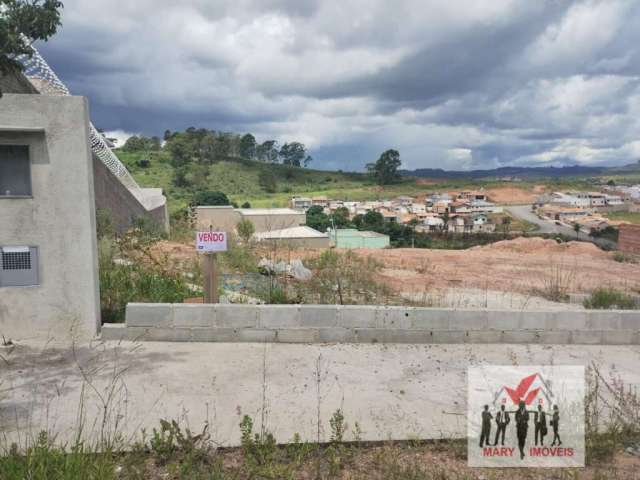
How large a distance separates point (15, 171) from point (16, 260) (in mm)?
1084

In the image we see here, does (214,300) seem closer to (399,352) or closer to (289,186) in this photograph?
(399,352)

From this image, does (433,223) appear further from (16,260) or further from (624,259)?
(16,260)

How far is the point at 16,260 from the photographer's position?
5.90 metres

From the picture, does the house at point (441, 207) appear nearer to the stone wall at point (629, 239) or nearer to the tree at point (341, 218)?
the tree at point (341, 218)

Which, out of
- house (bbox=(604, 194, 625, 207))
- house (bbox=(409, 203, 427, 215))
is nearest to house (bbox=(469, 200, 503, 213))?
house (bbox=(409, 203, 427, 215))

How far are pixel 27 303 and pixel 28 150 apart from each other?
6.15 ft

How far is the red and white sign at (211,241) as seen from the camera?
643 centimetres

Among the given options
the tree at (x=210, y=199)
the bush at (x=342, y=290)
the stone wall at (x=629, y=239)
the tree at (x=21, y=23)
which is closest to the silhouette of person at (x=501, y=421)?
the bush at (x=342, y=290)

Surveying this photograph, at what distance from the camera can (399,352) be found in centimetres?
602

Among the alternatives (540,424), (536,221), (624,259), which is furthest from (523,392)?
(536,221)

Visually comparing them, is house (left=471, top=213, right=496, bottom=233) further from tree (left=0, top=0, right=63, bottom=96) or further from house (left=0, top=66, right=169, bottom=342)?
tree (left=0, top=0, right=63, bottom=96)

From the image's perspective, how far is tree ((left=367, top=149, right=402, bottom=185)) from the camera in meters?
116

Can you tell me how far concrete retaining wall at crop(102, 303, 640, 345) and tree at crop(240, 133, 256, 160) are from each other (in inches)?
4484

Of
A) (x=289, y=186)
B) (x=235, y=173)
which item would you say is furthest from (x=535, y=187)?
(x=235, y=173)
